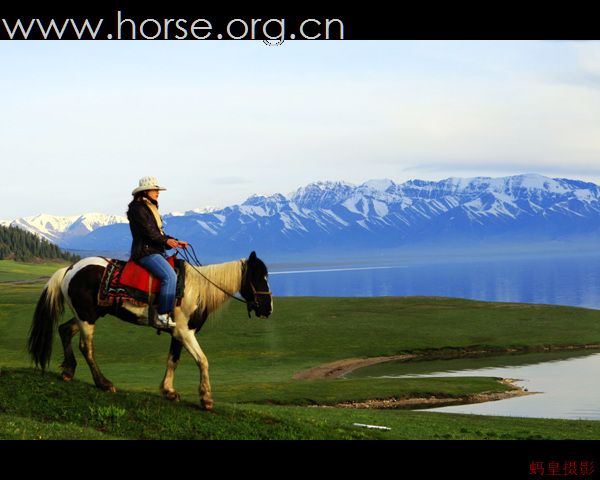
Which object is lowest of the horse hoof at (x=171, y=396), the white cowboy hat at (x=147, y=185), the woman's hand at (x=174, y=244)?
the horse hoof at (x=171, y=396)

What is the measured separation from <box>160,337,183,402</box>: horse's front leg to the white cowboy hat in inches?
148

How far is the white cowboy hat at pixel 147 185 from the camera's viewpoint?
18734 mm

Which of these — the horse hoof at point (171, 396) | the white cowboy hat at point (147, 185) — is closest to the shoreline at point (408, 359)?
the horse hoof at point (171, 396)

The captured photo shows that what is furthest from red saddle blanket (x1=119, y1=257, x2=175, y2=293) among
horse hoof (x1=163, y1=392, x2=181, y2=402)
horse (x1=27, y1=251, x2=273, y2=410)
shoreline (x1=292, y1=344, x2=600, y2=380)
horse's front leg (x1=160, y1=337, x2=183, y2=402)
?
shoreline (x1=292, y1=344, x2=600, y2=380)

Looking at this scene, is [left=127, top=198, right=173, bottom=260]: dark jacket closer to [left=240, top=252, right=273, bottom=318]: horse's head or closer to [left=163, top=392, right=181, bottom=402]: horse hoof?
[left=240, top=252, right=273, bottom=318]: horse's head

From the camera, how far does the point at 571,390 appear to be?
51.4m

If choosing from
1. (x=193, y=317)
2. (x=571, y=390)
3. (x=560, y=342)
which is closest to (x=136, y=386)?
(x=571, y=390)

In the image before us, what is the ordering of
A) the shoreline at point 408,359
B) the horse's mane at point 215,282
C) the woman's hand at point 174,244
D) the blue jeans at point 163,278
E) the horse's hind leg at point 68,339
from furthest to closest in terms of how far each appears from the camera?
1. the shoreline at point 408,359
2. the horse's hind leg at point 68,339
3. the horse's mane at point 215,282
4. the blue jeans at point 163,278
5. the woman's hand at point 174,244

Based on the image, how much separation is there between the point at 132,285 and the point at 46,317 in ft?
10.3

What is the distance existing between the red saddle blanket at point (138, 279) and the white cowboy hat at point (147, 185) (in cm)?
183

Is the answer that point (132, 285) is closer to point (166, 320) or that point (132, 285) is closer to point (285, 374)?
point (166, 320)

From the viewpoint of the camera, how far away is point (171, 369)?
1986cm

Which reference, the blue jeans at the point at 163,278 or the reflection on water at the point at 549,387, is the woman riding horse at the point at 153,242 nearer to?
the blue jeans at the point at 163,278
